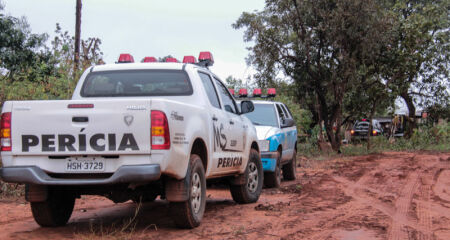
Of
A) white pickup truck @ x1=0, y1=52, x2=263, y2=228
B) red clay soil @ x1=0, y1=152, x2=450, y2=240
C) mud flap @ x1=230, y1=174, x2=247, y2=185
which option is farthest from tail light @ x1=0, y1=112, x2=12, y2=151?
mud flap @ x1=230, y1=174, x2=247, y2=185

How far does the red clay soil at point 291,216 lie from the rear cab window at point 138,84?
5.31ft

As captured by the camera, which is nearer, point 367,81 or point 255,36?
point 255,36

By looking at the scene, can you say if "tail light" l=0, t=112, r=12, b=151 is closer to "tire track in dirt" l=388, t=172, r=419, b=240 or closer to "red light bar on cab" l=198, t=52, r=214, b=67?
"red light bar on cab" l=198, t=52, r=214, b=67

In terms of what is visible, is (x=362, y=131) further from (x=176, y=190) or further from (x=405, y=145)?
(x=176, y=190)

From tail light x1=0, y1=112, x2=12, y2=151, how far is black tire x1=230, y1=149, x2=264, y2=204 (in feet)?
12.6

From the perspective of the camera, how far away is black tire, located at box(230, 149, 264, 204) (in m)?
8.46

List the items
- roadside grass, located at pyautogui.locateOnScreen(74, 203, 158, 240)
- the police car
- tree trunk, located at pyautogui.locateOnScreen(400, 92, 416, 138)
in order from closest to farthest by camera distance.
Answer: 1. roadside grass, located at pyautogui.locateOnScreen(74, 203, 158, 240)
2. the police car
3. tree trunk, located at pyautogui.locateOnScreen(400, 92, 416, 138)

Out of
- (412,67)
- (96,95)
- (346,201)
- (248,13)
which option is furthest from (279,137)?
(248,13)

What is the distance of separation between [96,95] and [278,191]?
4.50 m

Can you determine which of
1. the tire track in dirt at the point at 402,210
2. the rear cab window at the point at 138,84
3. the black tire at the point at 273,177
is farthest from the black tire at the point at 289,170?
the rear cab window at the point at 138,84

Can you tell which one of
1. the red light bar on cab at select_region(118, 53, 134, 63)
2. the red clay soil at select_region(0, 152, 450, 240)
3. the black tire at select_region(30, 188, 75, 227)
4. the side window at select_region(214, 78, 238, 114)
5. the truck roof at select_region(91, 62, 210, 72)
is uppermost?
the red light bar on cab at select_region(118, 53, 134, 63)

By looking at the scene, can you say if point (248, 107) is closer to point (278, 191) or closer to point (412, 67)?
point (278, 191)

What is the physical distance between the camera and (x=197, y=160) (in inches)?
245

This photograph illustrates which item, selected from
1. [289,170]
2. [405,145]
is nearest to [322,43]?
[405,145]
